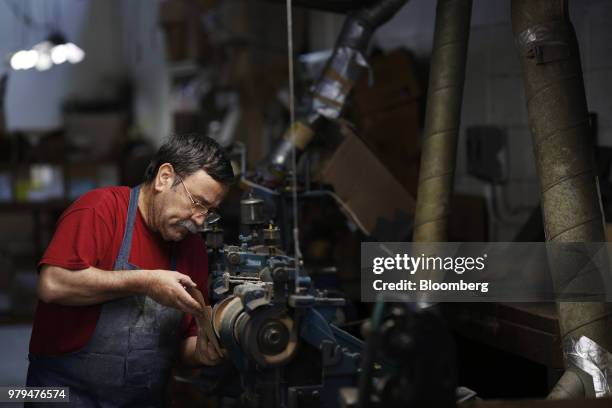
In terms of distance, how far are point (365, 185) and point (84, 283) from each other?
189 cm

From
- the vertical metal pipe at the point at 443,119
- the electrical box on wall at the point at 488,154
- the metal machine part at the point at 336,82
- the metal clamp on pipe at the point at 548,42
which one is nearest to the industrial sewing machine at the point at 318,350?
the vertical metal pipe at the point at 443,119

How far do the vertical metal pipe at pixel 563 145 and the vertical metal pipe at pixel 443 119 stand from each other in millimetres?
434

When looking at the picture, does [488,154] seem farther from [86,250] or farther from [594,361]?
[86,250]

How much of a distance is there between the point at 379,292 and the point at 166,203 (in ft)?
2.34

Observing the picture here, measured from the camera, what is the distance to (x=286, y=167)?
396cm

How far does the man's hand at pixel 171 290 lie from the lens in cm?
225

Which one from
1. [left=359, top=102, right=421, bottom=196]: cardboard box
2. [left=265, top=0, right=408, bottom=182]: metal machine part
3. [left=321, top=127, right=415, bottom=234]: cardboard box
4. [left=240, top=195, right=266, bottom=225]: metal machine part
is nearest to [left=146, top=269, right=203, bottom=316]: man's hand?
[left=240, top=195, right=266, bottom=225]: metal machine part

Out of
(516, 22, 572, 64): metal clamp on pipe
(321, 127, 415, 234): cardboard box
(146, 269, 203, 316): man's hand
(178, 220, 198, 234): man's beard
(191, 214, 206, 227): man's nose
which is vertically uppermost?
(516, 22, 572, 64): metal clamp on pipe

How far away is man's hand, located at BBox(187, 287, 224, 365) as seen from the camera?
7.88ft

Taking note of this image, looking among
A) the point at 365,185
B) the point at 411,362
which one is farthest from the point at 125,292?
the point at 365,185

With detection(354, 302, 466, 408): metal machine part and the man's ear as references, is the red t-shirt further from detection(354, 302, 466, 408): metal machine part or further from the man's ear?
detection(354, 302, 466, 408): metal machine part

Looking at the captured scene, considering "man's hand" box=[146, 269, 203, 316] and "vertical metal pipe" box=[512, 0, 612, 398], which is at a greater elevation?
"vertical metal pipe" box=[512, 0, 612, 398]

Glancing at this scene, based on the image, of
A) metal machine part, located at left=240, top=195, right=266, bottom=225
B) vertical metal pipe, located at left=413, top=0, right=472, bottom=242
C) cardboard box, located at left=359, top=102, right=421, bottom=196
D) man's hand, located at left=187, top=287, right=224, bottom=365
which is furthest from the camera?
cardboard box, located at left=359, top=102, right=421, bottom=196

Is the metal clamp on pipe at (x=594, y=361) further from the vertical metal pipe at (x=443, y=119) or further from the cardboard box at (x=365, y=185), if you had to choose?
the cardboard box at (x=365, y=185)
